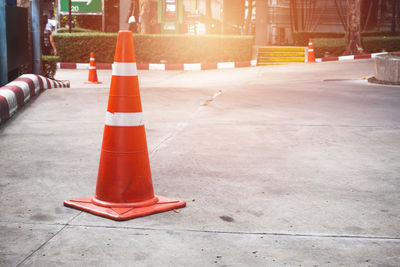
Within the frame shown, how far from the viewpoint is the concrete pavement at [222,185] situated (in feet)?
9.63

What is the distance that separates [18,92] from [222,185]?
14.2 ft

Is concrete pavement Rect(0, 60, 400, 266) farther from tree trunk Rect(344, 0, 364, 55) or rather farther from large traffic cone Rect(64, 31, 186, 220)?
tree trunk Rect(344, 0, 364, 55)

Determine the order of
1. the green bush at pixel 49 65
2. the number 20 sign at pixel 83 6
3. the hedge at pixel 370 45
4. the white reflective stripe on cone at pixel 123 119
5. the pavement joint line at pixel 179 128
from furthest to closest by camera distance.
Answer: the hedge at pixel 370 45, the number 20 sign at pixel 83 6, the green bush at pixel 49 65, the pavement joint line at pixel 179 128, the white reflective stripe on cone at pixel 123 119

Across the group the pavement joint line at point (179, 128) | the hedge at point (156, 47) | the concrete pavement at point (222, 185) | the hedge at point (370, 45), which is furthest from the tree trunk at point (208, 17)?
the concrete pavement at point (222, 185)

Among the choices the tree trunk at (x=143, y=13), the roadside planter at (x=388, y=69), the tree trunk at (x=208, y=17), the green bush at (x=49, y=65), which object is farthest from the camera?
the tree trunk at (x=208, y=17)

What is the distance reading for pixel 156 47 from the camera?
1973 cm

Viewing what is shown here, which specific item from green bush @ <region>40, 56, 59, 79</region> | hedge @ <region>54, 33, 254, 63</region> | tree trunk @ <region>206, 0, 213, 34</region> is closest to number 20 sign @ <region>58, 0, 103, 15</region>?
hedge @ <region>54, 33, 254, 63</region>

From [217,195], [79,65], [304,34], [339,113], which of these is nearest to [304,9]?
[304,34]

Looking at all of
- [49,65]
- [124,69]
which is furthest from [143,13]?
[124,69]

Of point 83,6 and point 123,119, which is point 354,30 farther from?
point 123,119

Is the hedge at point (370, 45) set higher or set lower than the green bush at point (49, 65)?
higher

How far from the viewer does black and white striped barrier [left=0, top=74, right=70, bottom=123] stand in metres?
6.94

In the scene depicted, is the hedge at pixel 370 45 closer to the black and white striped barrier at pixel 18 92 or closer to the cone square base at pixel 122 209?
the black and white striped barrier at pixel 18 92

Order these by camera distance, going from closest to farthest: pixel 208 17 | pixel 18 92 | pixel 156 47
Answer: pixel 18 92
pixel 156 47
pixel 208 17
